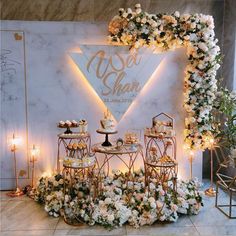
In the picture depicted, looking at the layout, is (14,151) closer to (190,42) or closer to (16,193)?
(16,193)

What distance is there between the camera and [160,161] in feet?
12.6

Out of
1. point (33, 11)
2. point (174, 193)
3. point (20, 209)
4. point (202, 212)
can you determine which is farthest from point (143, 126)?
point (33, 11)

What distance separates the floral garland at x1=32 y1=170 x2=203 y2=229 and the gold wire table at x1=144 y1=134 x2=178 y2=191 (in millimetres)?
143

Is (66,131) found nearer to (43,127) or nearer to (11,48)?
(43,127)

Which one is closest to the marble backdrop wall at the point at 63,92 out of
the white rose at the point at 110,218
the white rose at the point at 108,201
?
the white rose at the point at 108,201

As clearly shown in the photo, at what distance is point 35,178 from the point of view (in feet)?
15.0

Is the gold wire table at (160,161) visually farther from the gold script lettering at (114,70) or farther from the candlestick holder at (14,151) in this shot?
the candlestick holder at (14,151)

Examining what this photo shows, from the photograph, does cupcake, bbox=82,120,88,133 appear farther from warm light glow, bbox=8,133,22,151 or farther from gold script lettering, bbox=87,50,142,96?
warm light glow, bbox=8,133,22,151

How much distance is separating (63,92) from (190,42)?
76.6 inches

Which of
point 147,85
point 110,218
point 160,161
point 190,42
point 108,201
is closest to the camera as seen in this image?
point 110,218

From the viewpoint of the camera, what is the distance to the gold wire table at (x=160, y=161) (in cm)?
382

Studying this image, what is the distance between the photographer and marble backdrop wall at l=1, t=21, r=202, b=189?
4.36m

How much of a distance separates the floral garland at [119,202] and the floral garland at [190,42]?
0.95 meters

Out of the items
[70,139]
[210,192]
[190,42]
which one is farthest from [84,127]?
[210,192]
